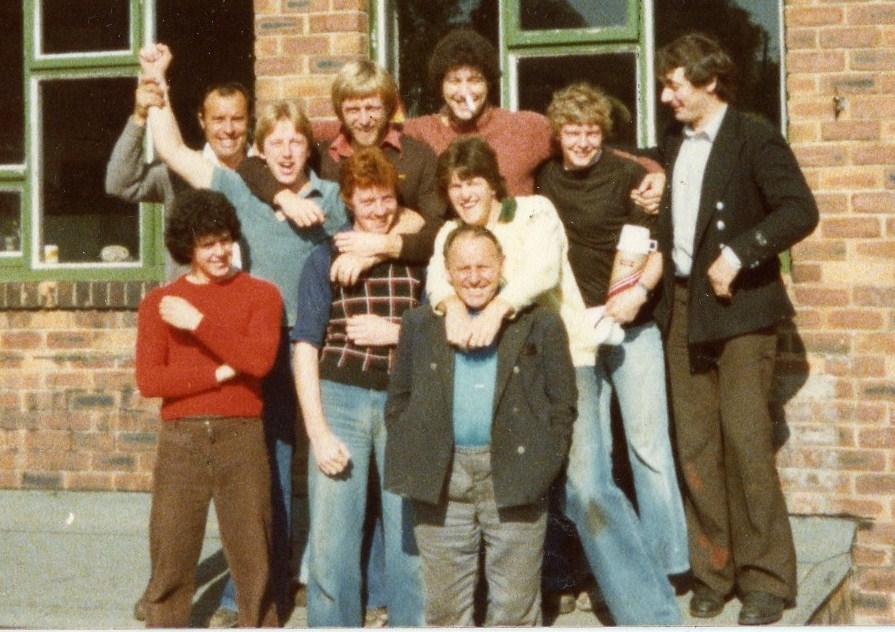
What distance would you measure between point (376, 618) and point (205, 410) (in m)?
1.03

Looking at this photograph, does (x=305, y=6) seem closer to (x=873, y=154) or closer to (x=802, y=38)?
(x=802, y=38)

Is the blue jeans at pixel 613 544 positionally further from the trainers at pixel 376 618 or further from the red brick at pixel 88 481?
the red brick at pixel 88 481

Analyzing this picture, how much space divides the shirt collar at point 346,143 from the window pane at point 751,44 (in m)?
1.67

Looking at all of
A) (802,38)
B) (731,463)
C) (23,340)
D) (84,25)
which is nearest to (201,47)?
(84,25)

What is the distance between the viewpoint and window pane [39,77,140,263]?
6980mm

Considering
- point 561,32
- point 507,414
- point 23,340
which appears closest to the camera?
point 507,414

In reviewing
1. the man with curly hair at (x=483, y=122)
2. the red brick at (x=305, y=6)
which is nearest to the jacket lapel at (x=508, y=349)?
the man with curly hair at (x=483, y=122)

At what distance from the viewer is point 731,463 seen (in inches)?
193

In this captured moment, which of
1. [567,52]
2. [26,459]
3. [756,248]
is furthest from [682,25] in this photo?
[26,459]

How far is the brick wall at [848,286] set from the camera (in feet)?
19.0

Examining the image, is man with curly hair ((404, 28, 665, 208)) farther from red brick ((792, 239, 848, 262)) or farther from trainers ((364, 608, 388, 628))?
trainers ((364, 608, 388, 628))

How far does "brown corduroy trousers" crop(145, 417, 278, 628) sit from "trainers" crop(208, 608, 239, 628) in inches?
10.3

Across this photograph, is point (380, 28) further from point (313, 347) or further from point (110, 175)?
point (313, 347)

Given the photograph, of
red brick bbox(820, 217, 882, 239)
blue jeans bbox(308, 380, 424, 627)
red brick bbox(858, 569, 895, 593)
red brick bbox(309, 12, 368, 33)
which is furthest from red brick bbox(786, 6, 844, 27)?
blue jeans bbox(308, 380, 424, 627)
